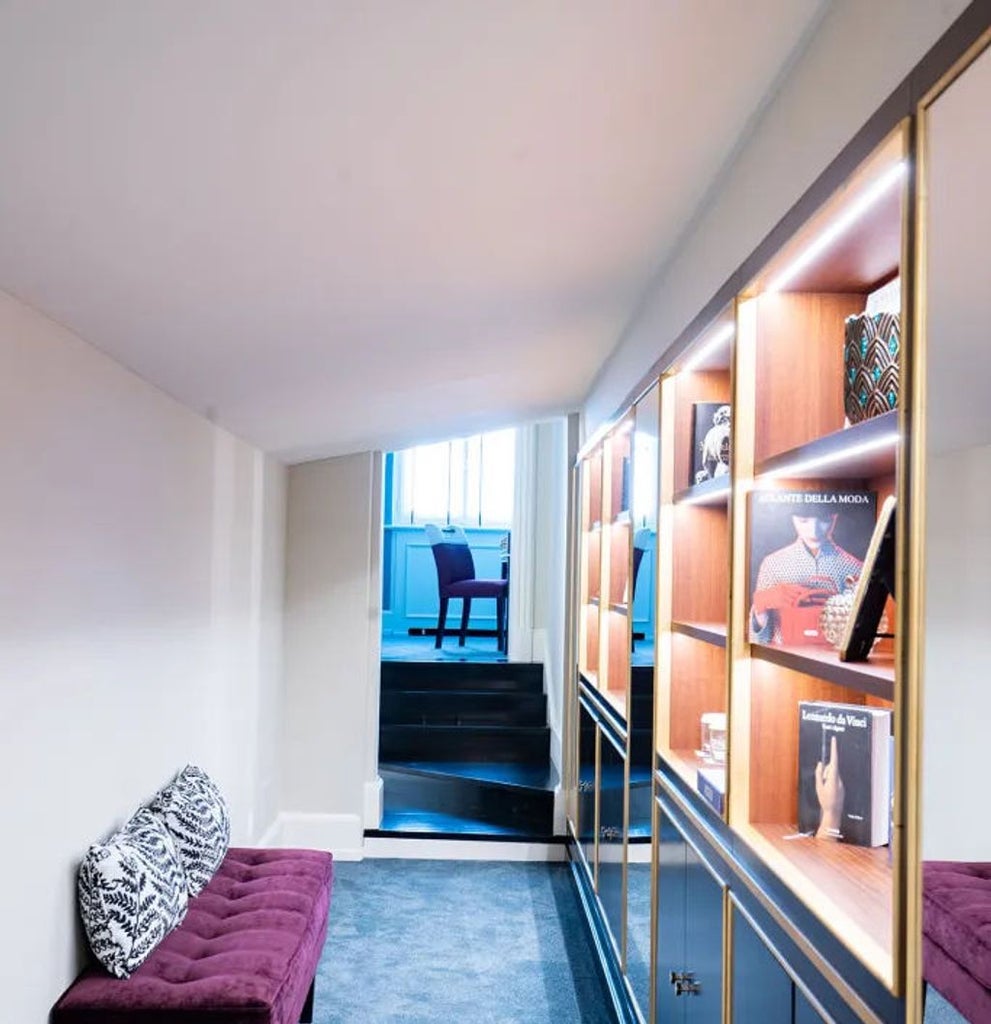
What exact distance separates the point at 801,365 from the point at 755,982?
1.06 metres

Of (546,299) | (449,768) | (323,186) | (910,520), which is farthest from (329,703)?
(910,520)

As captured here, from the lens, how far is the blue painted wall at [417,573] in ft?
30.9

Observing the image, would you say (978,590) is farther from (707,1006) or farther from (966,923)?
(707,1006)

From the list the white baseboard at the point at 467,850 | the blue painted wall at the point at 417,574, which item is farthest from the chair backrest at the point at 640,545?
the blue painted wall at the point at 417,574

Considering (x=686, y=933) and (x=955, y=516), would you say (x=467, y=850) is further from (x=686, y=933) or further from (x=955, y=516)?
(x=955, y=516)

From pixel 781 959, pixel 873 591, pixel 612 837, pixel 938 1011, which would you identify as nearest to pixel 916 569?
pixel 873 591

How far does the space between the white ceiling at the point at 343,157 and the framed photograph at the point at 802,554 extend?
2.28 ft

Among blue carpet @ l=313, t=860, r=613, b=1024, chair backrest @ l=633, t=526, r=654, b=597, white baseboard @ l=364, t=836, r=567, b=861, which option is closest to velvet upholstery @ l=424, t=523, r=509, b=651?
white baseboard @ l=364, t=836, r=567, b=861

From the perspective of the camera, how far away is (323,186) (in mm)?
1645

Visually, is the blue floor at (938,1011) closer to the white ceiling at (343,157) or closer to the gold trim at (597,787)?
the white ceiling at (343,157)

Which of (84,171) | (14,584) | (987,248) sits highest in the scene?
(84,171)

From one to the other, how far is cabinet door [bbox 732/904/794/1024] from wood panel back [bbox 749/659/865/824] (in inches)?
8.2

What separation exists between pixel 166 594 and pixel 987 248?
2.72 meters

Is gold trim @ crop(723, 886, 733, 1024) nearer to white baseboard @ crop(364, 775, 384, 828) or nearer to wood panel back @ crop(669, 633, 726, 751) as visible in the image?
wood panel back @ crop(669, 633, 726, 751)
